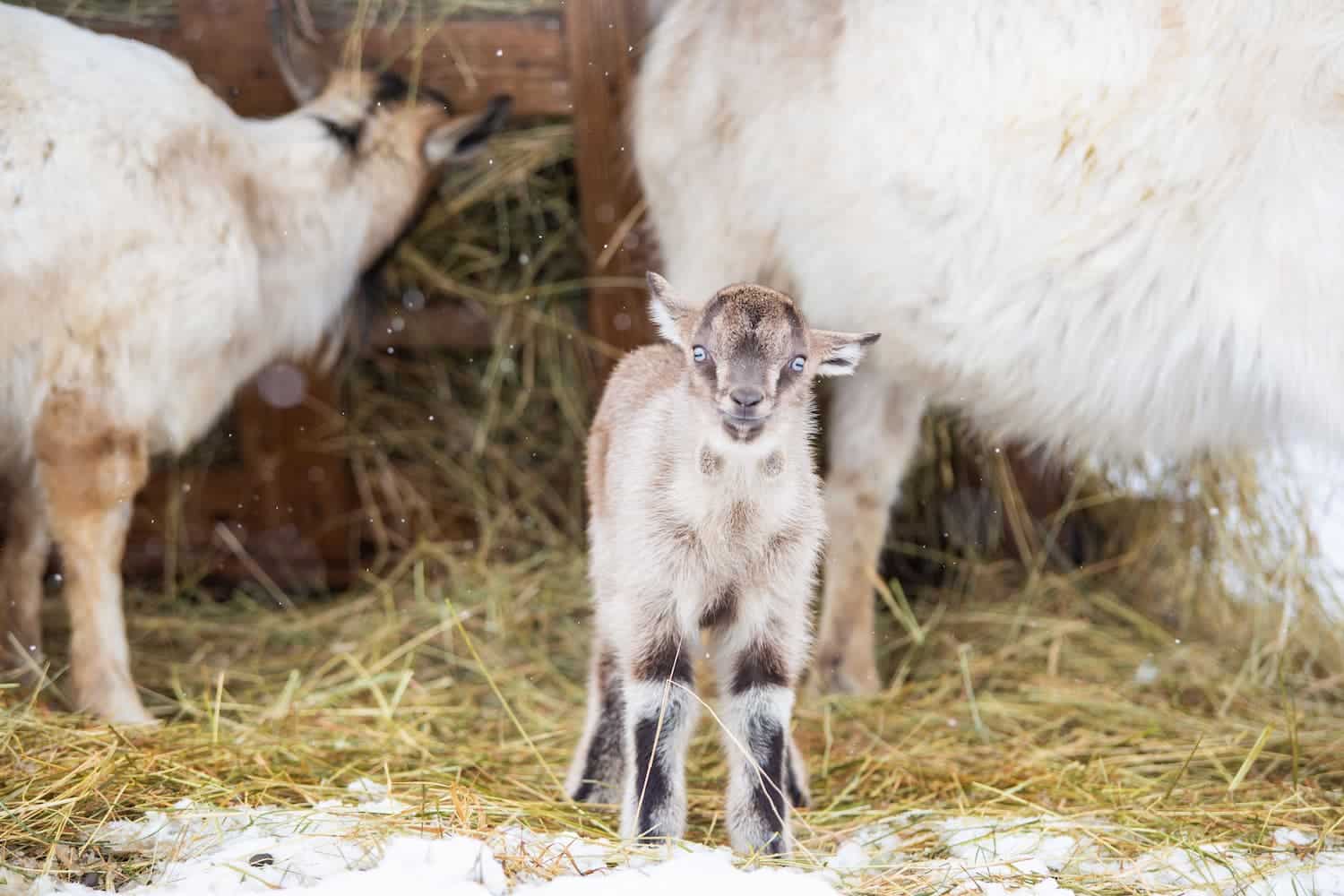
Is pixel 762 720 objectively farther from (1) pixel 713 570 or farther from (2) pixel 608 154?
(2) pixel 608 154

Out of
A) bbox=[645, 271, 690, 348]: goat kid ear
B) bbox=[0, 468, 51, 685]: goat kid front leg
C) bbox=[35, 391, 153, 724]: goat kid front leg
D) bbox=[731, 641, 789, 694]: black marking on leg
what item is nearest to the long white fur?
bbox=[645, 271, 690, 348]: goat kid ear

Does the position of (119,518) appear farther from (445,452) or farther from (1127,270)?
(1127,270)

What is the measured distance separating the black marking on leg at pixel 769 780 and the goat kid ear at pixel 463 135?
6.40ft

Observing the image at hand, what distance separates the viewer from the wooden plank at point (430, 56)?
3.62 meters

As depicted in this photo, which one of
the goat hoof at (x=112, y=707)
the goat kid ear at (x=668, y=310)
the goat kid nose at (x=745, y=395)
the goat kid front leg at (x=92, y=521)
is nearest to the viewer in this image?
the goat kid nose at (x=745, y=395)

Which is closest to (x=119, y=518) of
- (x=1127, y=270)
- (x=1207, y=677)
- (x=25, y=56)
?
(x=25, y=56)

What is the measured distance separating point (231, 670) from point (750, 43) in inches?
91.1

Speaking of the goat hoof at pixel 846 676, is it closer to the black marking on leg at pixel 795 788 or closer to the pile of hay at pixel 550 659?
the pile of hay at pixel 550 659

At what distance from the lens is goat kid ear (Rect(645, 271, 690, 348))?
7.61 ft

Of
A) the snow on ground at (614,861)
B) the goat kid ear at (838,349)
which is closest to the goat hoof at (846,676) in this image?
the snow on ground at (614,861)

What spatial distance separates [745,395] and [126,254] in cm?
171

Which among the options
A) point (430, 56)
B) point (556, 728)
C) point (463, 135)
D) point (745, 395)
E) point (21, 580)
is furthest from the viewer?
point (430, 56)

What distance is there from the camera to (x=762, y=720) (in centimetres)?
239

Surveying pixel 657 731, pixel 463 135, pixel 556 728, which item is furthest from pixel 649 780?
pixel 463 135
